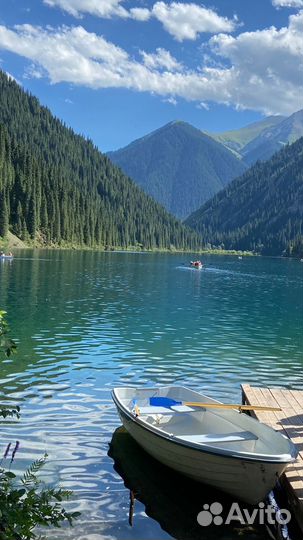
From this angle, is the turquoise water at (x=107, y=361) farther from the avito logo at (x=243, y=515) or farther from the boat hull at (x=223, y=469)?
the boat hull at (x=223, y=469)

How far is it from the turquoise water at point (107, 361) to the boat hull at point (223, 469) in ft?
4.26

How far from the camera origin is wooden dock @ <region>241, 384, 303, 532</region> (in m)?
12.4

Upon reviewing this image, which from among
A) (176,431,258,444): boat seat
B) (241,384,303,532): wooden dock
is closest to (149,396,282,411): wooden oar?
(241,384,303,532): wooden dock

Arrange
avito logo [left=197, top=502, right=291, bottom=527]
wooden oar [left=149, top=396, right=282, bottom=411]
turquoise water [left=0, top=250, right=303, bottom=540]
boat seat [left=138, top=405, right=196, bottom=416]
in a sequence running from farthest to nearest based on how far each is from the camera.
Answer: boat seat [left=138, top=405, right=196, bottom=416]
wooden oar [left=149, top=396, right=282, bottom=411]
turquoise water [left=0, top=250, right=303, bottom=540]
avito logo [left=197, top=502, right=291, bottom=527]

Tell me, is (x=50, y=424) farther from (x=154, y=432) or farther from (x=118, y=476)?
(x=154, y=432)

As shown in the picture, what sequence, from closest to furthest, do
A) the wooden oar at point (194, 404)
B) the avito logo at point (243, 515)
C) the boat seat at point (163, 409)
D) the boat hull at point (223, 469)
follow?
the boat hull at point (223, 469) → the avito logo at point (243, 515) → the wooden oar at point (194, 404) → the boat seat at point (163, 409)

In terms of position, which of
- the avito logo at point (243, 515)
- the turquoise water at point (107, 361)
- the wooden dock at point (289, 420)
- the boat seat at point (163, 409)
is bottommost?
the avito logo at point (243, 515)

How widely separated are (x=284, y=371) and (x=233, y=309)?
27.8 m

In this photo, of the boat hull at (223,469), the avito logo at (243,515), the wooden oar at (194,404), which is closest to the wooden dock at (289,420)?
the avito logo at (243,515)

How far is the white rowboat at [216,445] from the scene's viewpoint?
12.5 meters

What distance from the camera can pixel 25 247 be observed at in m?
168

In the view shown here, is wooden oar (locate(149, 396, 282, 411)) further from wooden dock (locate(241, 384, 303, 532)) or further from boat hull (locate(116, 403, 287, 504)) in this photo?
boat hull (locate(116, 403, 287, 504))

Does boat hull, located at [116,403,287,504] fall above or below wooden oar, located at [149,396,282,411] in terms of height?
below

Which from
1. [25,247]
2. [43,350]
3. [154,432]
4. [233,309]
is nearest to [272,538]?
[154,432]
